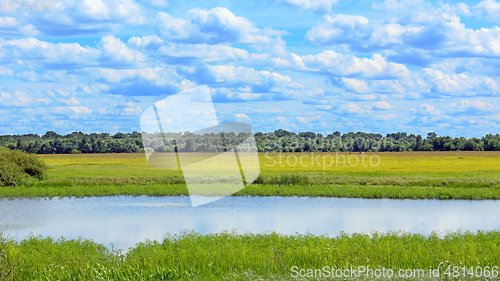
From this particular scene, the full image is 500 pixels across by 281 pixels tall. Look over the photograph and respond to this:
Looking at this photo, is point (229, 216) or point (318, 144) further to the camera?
point (318, 144)

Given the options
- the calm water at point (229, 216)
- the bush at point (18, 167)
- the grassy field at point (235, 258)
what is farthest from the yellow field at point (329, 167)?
the grassy field at point (235, 258)

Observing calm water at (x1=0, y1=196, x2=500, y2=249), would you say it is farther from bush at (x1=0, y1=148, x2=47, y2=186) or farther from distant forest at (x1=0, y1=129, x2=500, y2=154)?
distant forest at (x1=0, y1=129, x2=500, y2=154)

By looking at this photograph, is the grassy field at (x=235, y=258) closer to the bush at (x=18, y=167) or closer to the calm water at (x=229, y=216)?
the calm water at (x=229, y=216)

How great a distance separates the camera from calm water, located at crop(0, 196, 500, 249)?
61.7 feet

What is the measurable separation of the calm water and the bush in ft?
24.0

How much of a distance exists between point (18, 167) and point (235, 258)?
30885mm

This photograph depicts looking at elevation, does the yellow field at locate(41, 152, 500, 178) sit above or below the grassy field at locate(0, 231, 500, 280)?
above

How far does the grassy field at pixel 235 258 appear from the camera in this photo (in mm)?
10648

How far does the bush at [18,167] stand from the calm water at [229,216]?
733 cm

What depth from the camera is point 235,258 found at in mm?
11930

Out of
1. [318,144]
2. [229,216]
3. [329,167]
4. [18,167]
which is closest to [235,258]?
[229,216]

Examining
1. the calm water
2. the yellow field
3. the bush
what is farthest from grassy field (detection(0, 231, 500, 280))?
the yellow field

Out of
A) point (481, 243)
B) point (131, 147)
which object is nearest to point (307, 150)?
point (131, 147)

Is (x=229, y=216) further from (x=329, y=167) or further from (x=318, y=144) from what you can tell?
(x=318, y=144)
